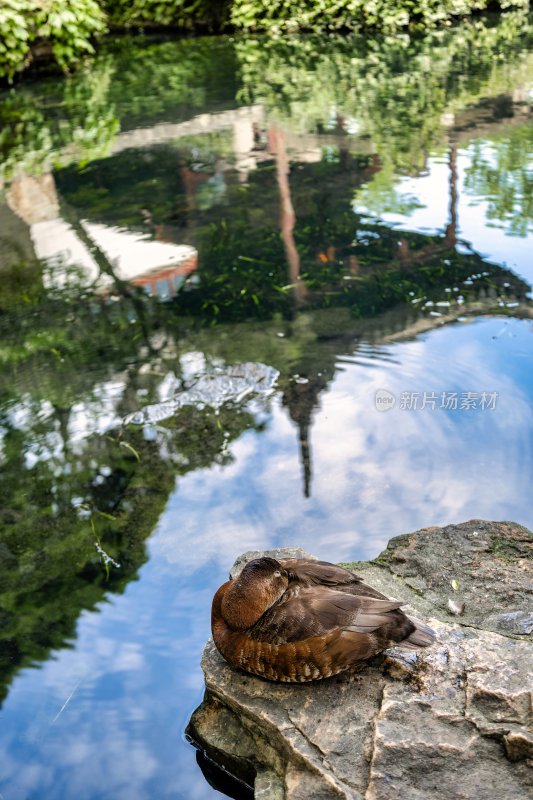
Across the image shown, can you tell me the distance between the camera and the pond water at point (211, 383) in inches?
157

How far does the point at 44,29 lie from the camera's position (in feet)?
59.2

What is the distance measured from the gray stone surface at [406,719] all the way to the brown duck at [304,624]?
0.09 metres

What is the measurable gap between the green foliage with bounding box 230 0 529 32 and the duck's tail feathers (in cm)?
1978

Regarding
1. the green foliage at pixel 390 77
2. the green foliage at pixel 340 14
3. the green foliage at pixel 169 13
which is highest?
the green foliage at pixel 169 13

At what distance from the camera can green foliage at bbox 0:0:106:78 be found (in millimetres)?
16906

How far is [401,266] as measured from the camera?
295 inches

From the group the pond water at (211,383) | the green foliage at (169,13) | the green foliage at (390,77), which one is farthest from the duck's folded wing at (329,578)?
the green foliage at (169,13)

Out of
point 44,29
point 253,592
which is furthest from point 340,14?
point 253,592

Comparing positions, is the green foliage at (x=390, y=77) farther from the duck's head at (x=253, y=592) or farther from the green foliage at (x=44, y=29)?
the duck's head at (x=253, y=592)

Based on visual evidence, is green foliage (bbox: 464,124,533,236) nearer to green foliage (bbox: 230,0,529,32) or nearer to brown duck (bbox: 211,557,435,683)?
brown duck (bbox: 211,557,435,683)

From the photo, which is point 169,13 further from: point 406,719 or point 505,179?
point 406,719

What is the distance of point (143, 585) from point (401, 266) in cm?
403

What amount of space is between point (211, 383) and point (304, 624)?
3.15 metres

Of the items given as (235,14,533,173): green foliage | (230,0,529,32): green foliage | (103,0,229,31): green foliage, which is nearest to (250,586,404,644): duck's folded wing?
(235,14,533,173): green foliage
